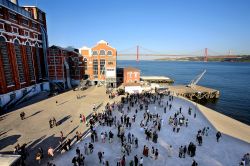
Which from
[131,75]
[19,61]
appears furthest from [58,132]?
[131,75]

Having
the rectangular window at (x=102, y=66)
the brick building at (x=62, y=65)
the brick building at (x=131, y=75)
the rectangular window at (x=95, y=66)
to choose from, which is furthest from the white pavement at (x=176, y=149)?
the rectangular window at (x=95, y=66)

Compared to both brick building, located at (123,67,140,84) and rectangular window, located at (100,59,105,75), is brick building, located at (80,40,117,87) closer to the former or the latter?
rectangular window, located at (100,59,105,75)

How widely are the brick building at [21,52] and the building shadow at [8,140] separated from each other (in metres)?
13.4

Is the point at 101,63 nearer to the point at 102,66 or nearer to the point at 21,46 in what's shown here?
the point at 102,66

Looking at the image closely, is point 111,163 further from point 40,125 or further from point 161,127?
point 40,125

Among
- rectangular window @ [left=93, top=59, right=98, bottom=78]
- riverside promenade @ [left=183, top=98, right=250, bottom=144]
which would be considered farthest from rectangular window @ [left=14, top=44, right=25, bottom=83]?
riverside promenade @ [left=183, top=98, right=250, bottom=144]

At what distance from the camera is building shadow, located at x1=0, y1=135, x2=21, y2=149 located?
57.8 ft

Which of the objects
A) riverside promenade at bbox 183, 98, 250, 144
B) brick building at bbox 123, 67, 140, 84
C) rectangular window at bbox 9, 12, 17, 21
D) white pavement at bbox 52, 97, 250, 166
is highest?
rectangular window at bbox 9, 12, 17, 21

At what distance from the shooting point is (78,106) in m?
31.5

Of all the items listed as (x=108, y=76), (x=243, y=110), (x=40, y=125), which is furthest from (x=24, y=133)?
(x=243, y=110)

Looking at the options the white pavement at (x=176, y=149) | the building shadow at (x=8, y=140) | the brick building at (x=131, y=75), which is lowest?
the white pavement at (x=176, y=149)

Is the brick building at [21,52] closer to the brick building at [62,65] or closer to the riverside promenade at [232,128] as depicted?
the brick building at [62,65]

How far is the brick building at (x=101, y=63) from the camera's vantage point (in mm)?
51031

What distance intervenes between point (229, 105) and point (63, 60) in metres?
45.7
